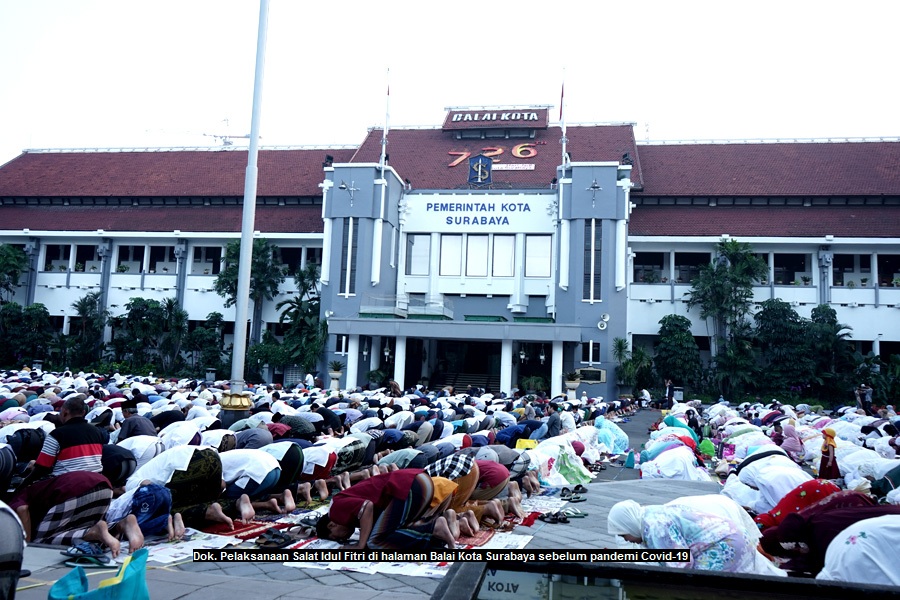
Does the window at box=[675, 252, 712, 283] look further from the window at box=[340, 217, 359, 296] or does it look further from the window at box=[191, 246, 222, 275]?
the window at box=[191, 246, 222, 275]

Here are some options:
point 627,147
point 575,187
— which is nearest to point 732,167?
point 627,147

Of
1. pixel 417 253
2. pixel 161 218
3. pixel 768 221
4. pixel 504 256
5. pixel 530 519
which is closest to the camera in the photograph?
pixel 530 519

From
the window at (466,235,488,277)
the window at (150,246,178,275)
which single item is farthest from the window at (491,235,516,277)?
the window at (150,246,178,275)

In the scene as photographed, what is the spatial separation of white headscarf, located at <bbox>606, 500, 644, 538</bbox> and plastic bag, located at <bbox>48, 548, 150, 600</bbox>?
10.0ft

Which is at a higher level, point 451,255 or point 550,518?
point 451,255

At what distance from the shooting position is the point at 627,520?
192 inches

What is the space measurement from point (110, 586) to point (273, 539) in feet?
9.51

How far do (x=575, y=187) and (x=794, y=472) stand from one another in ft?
73.6

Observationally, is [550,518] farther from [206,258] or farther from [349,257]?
[206,258]

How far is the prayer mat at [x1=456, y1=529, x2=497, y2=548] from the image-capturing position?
6.14m

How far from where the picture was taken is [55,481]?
5.76 m

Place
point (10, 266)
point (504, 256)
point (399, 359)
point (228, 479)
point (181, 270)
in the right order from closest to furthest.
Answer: point (228, 479) → point (399, 359) → point (504, 256) → point (10, 266) → point (181, 270)

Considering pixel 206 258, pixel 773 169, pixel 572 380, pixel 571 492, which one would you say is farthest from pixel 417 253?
pixel 571 492

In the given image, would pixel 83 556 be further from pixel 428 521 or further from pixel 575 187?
pixel 575 187
